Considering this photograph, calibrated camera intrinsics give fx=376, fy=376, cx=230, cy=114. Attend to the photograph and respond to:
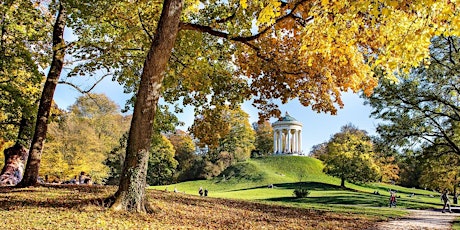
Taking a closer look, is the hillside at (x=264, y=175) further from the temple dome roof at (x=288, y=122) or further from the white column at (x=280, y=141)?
the temple dome roof at (x=288, y=122)

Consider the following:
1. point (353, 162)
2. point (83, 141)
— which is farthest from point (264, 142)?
point (83, 141)

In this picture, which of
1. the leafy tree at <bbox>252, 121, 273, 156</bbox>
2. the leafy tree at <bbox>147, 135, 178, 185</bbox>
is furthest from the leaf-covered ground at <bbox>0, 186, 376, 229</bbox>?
the leafy tree at <bbox>252, 121, 273, 156</bbox>

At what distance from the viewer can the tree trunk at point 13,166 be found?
1605 centimetres

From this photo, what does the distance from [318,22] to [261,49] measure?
353cm

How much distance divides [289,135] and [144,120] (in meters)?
64.0

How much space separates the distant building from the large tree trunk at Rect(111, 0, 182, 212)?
6186 centimetres

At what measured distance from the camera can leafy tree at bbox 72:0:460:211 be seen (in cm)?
644

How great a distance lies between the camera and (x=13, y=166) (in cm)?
1634

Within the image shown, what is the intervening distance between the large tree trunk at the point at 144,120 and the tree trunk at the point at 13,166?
11182 millimetres

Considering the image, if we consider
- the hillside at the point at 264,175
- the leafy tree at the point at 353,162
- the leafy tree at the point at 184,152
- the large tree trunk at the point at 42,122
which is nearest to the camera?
the large tree trunk at the point at 42,122

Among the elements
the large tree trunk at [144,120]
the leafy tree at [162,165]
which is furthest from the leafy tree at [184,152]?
the large tree trunk at [144,120]

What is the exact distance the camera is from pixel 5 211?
Result: 742 cm

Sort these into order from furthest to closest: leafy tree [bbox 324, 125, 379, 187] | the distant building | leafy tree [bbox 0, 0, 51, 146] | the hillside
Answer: the distant building → the hillside → leafy tree [bbox 324, 125, 379, 187] → leafy tree [bbox 0, 0, 51, 146]

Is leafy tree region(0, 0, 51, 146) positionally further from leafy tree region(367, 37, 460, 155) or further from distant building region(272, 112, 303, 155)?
distant building region(272, 112, 303, 155)
